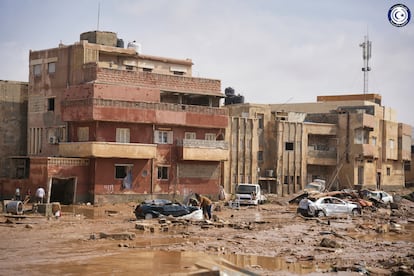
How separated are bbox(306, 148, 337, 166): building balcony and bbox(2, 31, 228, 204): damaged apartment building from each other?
12468mm

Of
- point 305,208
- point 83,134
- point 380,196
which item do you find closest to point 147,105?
point 83,134

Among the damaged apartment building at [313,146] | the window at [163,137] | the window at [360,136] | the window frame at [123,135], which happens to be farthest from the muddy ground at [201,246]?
the window at [360,136]

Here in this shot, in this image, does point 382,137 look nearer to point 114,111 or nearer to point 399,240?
point 114,111

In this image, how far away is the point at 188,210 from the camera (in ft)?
92.7

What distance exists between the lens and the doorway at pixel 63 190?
126ft

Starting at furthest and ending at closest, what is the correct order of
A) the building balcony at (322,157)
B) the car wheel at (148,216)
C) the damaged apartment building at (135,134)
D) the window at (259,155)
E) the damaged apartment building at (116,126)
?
the building balcony at (322,157) → the window at (259,155) → the damaged apartment building at (135,134) → the damaged apartment building at (116,126) → the car wheel at (148,216)

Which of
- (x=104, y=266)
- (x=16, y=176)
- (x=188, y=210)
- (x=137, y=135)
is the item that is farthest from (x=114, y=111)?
(x=104, y=266)

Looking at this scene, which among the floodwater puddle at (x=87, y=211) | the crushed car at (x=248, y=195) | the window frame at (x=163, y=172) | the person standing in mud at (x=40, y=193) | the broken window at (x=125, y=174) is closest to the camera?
the floodwater puddle at (x=87, y=211)

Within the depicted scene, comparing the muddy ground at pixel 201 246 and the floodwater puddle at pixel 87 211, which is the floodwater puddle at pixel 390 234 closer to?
the muddy ground at pixel 201 246

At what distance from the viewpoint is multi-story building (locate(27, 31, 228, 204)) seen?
3866cm

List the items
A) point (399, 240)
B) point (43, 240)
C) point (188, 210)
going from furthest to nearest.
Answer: point (188, 210), point (399, 240), point (43, 240)

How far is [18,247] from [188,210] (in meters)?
10.2

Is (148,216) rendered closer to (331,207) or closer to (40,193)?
(40,193)

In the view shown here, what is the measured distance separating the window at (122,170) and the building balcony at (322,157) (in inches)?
798
